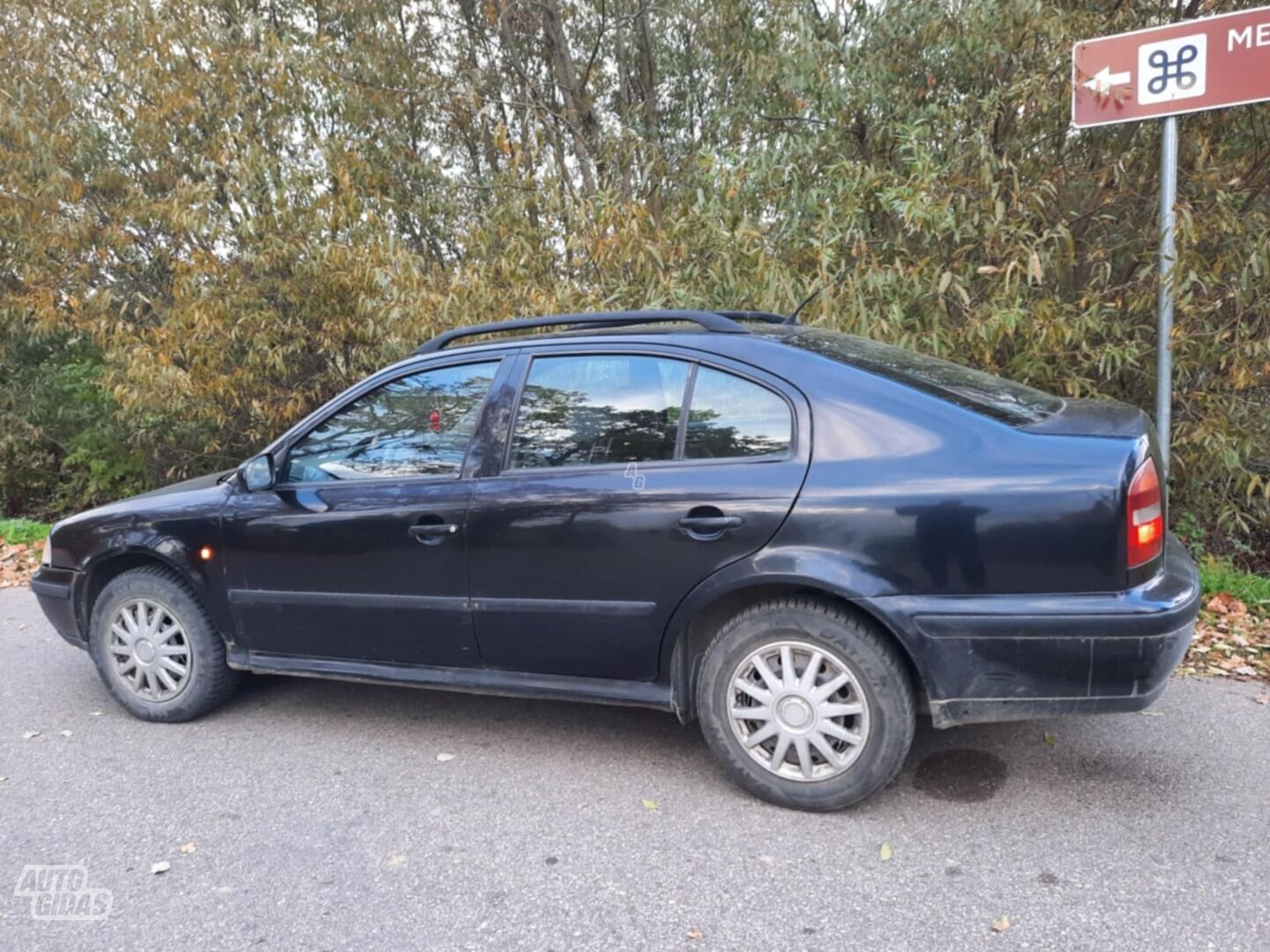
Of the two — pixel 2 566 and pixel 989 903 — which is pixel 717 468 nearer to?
pixel 989 903

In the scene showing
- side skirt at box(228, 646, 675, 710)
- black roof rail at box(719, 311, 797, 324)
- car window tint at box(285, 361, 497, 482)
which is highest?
black roof rail at box(719, 311, 797, 324)

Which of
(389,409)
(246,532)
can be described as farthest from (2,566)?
(389,409)

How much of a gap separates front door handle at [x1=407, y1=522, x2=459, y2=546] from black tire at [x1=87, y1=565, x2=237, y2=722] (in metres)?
1.21

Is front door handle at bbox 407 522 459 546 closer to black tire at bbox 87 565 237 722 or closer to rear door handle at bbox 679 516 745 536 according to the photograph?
rear door handle at bbox 679 516 745 536

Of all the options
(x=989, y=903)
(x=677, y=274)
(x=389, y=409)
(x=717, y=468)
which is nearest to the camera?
(x=989, y=903)

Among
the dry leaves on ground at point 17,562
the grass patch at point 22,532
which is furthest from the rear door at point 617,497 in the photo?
the grass patch at point 22,532

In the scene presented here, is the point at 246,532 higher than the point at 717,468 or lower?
lower

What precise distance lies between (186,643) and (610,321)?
7.61 feet

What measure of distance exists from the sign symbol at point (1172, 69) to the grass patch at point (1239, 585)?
2.47 meters

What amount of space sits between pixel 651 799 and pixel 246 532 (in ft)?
6.48

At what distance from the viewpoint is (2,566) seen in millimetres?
7457

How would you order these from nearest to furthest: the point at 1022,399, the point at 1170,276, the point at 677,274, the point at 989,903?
the point at 989,903, the point at 1022,399, the point at 1170,276, the point at 677,274

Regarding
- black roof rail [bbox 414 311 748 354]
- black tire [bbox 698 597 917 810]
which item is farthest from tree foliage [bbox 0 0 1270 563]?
black tire [bbox 698 597 917 810]

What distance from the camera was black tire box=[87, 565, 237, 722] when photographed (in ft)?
12.9
